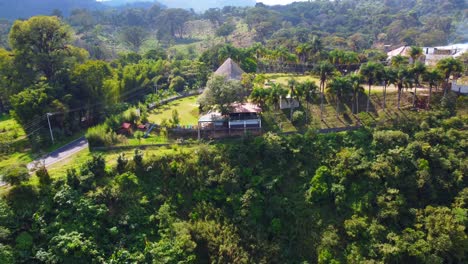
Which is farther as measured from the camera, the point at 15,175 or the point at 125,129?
the point at 125,129

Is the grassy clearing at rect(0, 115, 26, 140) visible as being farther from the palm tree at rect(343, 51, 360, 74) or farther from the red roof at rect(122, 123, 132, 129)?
the palm tree at rect(343, 51, 360, 74)

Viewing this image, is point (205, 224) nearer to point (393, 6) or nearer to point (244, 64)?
point (244, 64)

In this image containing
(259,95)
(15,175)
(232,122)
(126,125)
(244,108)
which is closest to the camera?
(15,175)

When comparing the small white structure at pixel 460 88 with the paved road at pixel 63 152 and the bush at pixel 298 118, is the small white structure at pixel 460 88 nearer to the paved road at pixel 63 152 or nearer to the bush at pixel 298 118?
the bush at pixel 298 118

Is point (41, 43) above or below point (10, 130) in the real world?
above

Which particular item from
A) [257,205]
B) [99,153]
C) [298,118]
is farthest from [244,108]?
[99,153]

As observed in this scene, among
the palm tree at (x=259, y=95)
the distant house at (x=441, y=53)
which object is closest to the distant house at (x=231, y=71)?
the palm tree at (x=259, y=95)

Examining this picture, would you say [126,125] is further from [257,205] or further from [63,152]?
[257,205]

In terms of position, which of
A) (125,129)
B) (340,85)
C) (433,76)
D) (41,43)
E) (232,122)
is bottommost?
(125,129)
